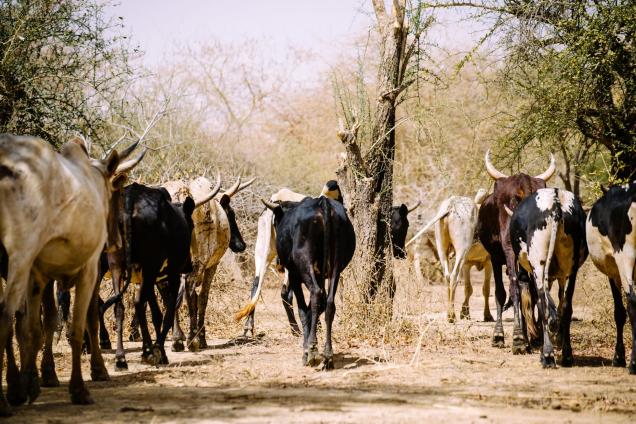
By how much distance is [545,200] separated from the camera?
33.0 feet

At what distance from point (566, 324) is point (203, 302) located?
5297 millimetres

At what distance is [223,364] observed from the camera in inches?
403

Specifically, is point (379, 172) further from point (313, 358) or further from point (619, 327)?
point (619, 327)

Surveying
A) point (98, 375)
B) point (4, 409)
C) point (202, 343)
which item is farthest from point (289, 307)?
point (4, 409)

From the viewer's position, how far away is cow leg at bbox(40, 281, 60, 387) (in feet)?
26.7

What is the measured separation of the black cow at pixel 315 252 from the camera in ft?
32.3

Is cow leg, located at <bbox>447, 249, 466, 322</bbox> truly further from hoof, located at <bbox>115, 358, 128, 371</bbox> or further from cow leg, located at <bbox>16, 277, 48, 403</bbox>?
cow leg, located at <bbox>16, 277, 48, 403</bbox>

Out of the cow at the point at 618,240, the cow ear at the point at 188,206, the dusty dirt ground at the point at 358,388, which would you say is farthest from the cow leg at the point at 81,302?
the cow at the point at 618,240

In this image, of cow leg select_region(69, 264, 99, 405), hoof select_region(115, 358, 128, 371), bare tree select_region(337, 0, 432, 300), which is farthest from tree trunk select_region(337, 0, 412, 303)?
cow leg select_region(69, 264, 99, 405)

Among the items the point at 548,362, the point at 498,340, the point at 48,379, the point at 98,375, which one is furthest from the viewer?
the point at 498,340

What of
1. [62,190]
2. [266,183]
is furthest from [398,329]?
[266,183]

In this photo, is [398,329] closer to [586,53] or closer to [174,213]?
[174,213]

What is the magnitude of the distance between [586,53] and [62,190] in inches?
321

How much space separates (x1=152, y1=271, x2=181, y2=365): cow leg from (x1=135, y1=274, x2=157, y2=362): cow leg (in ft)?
0.32
